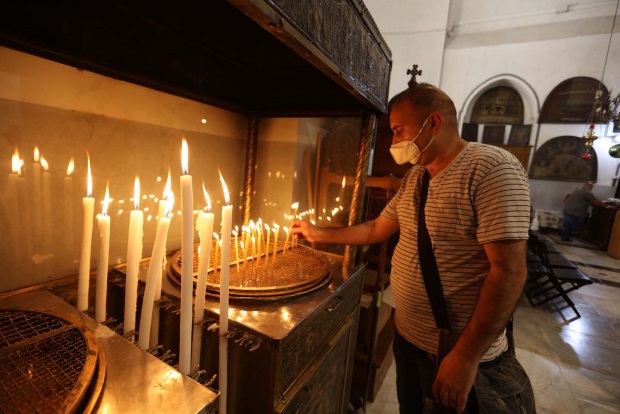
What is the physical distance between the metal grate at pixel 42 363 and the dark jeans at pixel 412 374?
159 cm

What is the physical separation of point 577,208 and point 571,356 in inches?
352

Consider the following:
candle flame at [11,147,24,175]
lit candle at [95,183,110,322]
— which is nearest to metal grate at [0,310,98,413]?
lit candle at [95,183,110,322]

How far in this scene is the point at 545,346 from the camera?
3.82m

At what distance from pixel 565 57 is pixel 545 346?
10922 mm

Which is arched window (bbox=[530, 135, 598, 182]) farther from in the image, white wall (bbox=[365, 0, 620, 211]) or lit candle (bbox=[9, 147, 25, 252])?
lit candle (bbox=[9, 147, 25, 252])

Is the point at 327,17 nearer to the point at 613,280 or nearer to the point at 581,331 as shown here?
the point at 581,331

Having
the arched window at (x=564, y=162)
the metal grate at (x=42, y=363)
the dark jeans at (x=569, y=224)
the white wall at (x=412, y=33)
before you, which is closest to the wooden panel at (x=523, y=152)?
the arched window at (x=564, y=162)

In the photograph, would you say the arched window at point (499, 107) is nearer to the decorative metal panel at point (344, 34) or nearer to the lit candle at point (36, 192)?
the decorative metal panel at point (344, 34)

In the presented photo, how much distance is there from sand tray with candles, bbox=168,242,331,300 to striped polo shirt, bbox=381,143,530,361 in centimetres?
51

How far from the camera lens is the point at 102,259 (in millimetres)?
975

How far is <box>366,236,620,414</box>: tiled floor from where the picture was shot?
2785 millimetres

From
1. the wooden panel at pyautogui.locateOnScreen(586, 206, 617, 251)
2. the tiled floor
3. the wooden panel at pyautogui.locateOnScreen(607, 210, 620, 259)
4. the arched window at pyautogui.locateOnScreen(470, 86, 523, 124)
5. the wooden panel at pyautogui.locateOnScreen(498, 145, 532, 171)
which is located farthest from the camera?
the wooden panel at pyautogui.locateOnScreen(498, 145, 532, 171)

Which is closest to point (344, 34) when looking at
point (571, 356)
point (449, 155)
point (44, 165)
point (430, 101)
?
point (430, 101)

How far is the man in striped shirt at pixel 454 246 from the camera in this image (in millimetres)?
1238
